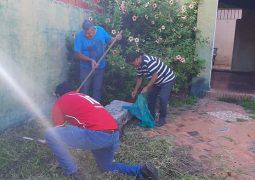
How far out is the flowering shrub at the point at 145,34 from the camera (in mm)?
6934

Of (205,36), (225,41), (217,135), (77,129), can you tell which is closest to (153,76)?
(217,135)

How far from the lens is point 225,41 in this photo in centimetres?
1691

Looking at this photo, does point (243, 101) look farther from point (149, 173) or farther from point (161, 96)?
point (149, 173)

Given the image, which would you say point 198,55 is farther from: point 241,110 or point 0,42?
point 0,42

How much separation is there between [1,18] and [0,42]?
0.32 metres

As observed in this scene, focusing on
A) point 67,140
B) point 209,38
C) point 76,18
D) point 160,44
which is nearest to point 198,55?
point 209,38

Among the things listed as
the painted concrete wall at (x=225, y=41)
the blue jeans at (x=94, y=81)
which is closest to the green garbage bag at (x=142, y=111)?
the blue jeans at (x=94, y=81)

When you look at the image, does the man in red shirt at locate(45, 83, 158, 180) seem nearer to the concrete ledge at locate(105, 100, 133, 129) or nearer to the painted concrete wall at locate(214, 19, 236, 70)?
the concrete ledge at locate(105, 100, 133, 129)

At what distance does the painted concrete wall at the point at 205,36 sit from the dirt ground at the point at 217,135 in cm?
69

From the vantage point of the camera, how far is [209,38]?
828 cm

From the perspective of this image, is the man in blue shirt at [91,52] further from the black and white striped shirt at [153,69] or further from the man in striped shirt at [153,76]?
the black and white striped shirt at [153,69]

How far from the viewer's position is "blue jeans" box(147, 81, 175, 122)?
5.86 meters

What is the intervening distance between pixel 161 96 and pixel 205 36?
2.99 meters

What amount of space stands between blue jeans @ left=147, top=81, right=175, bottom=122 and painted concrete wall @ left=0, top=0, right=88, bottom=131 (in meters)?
1.78
